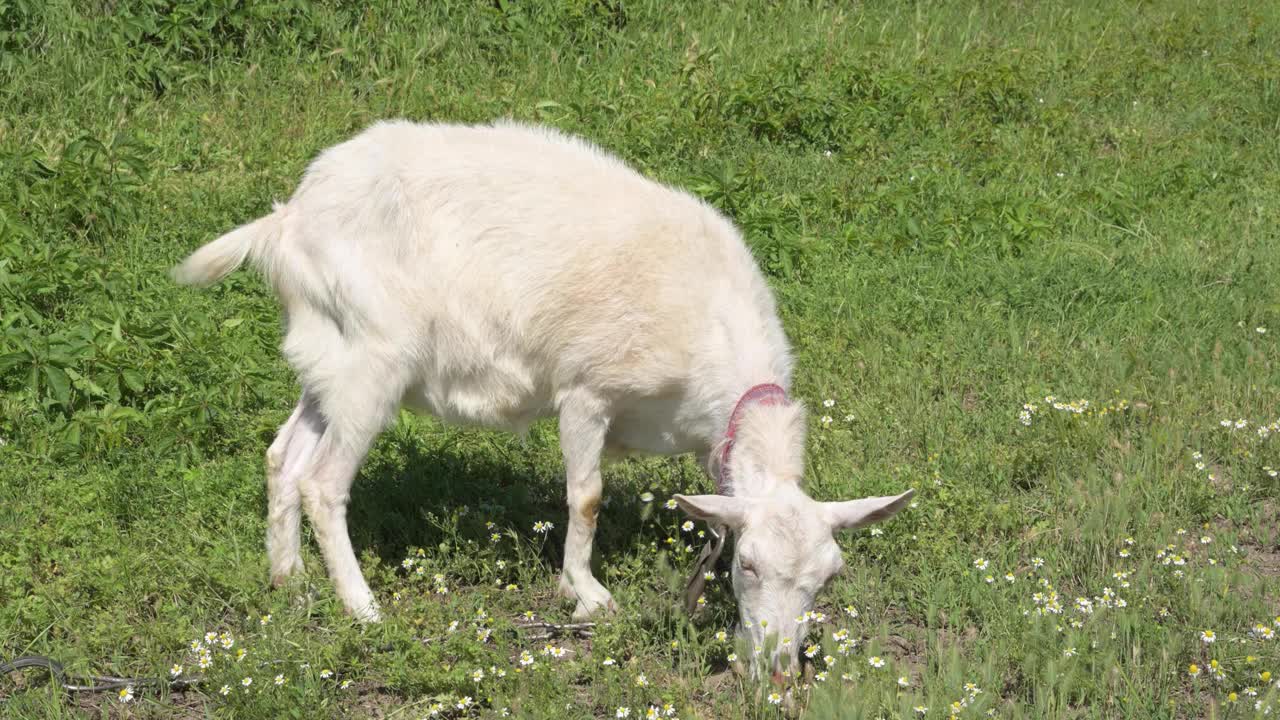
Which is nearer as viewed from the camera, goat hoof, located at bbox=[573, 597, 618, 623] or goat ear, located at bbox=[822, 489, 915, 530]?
goat ear, located at bbox=[822, 489, 915, 530]

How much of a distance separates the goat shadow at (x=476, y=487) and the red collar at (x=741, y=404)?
2.65 feet

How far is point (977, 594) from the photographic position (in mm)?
4945

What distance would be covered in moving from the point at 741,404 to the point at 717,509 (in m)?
0.50

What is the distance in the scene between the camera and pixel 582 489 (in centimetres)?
511

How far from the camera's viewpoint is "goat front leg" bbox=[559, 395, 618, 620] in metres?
5.05

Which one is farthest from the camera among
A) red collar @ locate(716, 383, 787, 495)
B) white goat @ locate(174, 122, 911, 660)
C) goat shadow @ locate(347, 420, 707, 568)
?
goat shadow @ locate(347, 420, 707, 568)

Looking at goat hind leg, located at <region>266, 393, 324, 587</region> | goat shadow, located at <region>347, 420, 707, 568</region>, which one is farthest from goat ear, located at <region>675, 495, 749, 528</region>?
goat hind leg, located at <region>266, 393, 324, 587</region>

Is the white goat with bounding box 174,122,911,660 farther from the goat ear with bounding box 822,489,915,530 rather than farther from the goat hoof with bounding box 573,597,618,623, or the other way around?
the goat ear with bounding box 822,489,915,530

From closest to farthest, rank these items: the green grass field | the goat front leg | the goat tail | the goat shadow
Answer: the green grass field, the goat front leg, the goat tail, the goat shadow

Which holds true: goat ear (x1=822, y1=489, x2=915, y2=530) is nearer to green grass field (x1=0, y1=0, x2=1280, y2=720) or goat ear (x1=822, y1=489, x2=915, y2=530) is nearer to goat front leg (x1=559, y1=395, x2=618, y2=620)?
green grass field (x1=0, y1=0, x2=1280, y2=720)

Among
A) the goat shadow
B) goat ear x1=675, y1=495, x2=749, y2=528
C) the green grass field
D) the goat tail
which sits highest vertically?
the goat tail

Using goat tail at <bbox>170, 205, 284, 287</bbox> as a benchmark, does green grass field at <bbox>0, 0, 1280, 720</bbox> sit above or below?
below

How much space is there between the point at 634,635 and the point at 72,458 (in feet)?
8.30

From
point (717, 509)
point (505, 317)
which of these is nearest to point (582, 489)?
point (505, 317)
